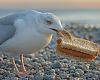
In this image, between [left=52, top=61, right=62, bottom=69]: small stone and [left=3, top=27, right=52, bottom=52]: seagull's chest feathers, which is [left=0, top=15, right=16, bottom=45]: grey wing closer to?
[left=3, top=27, right=52, bottom=52]: seagull's chest feathers

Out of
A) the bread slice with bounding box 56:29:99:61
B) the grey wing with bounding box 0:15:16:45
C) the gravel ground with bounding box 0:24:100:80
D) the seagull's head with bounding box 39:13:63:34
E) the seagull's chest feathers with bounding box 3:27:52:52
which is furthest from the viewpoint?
the bread slice with bounding box 56:29:99:61

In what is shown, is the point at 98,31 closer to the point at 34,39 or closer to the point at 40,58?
the point at 40,58

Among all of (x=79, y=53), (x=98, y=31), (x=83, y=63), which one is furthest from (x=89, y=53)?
(x=98, y=31)

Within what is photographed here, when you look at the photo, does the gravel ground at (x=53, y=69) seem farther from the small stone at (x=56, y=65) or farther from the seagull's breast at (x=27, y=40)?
the seagull's breast at (x=27, y=40)

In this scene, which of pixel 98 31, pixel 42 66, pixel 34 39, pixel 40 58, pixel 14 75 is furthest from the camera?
pixel 98 31

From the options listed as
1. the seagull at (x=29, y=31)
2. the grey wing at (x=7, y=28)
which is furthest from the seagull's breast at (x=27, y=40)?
the grey wing at (x=7, y=28)

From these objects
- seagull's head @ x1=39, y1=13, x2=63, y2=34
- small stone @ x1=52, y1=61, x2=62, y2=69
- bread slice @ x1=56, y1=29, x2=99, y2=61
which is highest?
seagull's head @ x1=39, y1=13, x2=63, y2=34

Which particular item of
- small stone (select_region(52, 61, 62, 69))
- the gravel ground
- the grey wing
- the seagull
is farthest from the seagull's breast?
small stone (select_region(52, 61, 62, 69))
